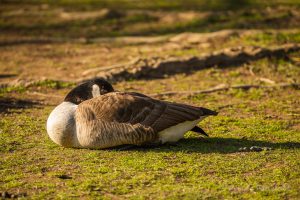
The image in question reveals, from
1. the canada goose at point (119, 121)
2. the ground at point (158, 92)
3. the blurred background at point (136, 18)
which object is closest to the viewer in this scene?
the ground at point (158, 92)

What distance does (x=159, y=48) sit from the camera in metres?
14.5

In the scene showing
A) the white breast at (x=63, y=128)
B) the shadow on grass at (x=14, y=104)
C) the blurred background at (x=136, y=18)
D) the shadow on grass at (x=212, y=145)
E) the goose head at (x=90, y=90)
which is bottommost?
the shadow on grass at (x=212, y=145)

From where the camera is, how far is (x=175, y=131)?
7.60 meters

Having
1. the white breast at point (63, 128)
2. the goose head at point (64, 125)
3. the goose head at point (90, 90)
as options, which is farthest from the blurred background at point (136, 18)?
the white breast at point (63, 128)

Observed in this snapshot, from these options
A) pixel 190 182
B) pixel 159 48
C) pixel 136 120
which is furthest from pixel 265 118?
pixel 159 48

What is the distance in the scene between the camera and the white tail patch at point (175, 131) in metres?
7.57

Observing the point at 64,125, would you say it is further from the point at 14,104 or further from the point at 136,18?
the point at 136,18

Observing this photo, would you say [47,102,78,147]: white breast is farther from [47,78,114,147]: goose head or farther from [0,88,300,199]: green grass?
[0,88,300,199]: green grass

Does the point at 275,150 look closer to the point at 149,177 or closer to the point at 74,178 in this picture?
the point at 149,177

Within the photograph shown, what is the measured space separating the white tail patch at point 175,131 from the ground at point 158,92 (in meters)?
0.14

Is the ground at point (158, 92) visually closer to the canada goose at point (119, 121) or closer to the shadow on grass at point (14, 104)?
the shadow on grass at point (14, 104)

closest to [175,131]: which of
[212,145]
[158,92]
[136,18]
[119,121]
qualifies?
[212,145]

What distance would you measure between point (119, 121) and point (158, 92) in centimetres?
375

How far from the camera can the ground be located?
6.32 meters
